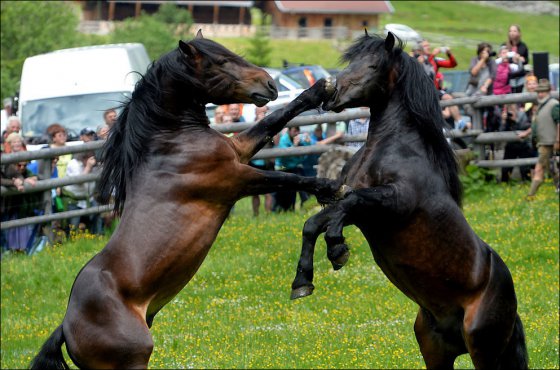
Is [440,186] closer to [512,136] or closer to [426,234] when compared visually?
[426,234]

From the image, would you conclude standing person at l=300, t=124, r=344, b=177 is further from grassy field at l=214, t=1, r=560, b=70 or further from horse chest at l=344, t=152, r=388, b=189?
grassy field at l=214, t=1, r=560, b=70

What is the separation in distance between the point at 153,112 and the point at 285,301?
539 cm

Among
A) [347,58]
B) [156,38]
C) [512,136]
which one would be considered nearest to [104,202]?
[347,58]

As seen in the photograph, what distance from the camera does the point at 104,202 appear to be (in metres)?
7.79

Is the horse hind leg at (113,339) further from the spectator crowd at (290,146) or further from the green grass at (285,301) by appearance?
the spectator crowd at (290,146)

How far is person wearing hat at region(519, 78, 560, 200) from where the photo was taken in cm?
1531

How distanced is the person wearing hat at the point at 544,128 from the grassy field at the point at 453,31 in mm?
44482

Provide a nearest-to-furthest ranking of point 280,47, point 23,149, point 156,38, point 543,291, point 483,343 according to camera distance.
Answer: point 483,343 < point 543,291 < point 23,149 < point 156,38 < point 280,47

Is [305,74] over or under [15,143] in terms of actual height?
under

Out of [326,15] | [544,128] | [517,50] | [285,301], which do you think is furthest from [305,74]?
[326,15]

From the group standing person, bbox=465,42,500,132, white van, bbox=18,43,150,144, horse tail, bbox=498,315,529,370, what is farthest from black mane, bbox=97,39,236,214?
standing person, bbox=465,42,500,132

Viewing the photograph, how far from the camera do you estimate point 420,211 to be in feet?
25.3

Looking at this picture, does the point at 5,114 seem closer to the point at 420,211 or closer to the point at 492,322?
the point at 420,211

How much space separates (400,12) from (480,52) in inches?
2896
